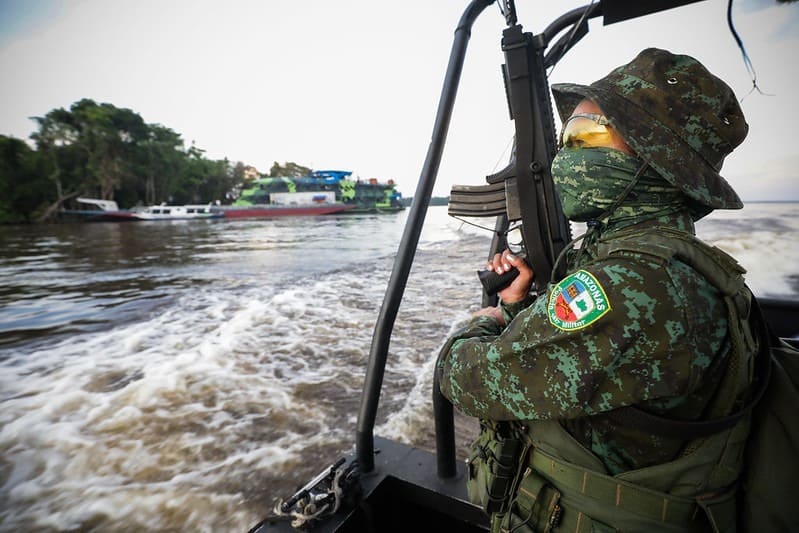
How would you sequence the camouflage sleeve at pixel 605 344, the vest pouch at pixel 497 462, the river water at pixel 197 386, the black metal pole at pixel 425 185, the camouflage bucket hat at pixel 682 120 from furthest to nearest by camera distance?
the river water at pixel 197 386 < the black metal pole at pixel 425 185 < the vest pouch at pixel 497 462 < the camouflage bucket hat at pixel 682 120 < the camouflage sleeve at pixel 605 344

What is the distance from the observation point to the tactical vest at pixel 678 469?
2.82ft

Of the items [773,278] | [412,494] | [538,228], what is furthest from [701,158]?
[773,278]

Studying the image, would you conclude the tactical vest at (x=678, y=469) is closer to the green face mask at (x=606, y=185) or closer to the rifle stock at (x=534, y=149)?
the green face mask at (x=606, y=185)

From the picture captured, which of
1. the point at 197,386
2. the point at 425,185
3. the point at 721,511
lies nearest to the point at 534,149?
the point at 425,185

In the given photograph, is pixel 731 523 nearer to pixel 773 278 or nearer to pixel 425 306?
pixel 425 306

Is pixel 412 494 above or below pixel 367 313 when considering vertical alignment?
above

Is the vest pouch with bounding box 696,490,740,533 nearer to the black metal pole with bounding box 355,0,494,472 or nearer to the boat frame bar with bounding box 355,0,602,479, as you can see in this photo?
the boat frame bar with bounding box 355,0,602,479

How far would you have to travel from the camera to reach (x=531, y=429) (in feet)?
3.80

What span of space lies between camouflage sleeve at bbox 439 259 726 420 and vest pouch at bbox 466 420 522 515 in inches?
11.3

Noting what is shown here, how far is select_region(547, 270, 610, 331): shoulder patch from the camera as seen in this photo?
0.86 meters

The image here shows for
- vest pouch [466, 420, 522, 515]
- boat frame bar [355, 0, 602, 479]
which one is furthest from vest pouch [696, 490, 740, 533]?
boat frame bar [355, 0, 602, 479]

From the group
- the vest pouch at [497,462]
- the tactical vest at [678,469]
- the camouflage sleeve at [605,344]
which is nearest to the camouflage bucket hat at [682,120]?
the tactical vest at [678,469]

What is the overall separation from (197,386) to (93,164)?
5917 cm

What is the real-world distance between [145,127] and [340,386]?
7002 centimetres
